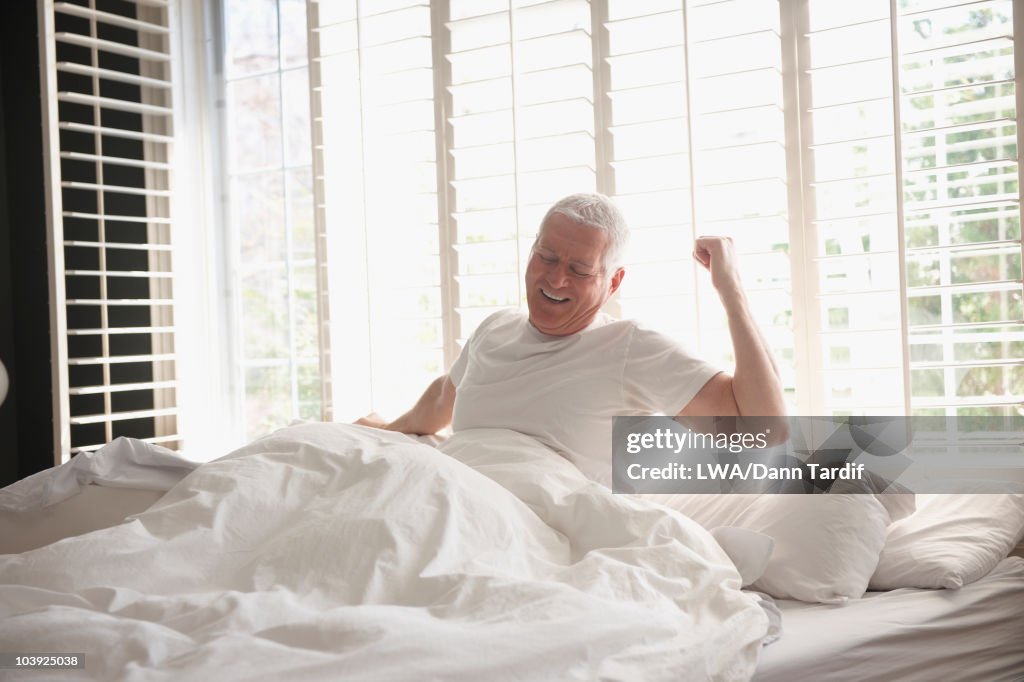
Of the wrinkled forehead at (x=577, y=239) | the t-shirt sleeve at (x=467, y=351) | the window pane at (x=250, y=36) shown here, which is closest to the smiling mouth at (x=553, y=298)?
the wrinkled forehead at (x=577, y=239)

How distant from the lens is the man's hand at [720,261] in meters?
2.33

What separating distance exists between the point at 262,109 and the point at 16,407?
1663mm

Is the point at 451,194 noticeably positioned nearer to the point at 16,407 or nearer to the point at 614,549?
the point at 614,549

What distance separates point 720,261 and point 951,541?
0.84 meters

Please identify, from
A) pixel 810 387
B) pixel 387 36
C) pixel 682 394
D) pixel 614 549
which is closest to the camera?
pixel 614 549

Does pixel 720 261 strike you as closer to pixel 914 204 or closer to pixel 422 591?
pixel 914 204

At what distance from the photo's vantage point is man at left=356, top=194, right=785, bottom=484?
85.7 inches

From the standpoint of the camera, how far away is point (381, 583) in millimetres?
1440

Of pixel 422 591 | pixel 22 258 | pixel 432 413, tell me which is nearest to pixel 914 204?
pixel 432 413

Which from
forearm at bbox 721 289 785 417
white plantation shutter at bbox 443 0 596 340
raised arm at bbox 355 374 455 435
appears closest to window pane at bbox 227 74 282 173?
white plantation shutter at bbox 443 0 596 340

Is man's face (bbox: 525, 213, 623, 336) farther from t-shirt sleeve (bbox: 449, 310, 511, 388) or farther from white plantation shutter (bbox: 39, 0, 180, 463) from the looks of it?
white plantation shutter (bbox: 39, 0, 180, 463)

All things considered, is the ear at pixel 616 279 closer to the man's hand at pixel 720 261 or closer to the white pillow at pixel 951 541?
the man's hand at pixel 720 261

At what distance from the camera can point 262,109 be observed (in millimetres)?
3832

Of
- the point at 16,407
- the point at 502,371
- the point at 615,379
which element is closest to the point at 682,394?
the point at 615,379
